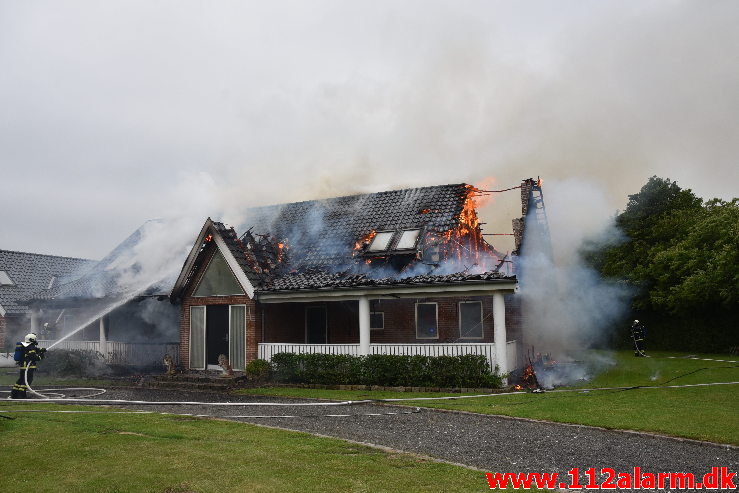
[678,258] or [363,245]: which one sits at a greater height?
[678,258]

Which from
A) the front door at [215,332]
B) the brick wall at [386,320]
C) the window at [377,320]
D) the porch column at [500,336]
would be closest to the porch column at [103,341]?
the front door at [215,332]

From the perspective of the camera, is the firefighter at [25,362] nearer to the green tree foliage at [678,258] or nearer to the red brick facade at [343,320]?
the red brick facade at [343,320]

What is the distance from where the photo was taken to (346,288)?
17.9 meters

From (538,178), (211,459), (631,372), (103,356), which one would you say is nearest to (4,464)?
(211,459)

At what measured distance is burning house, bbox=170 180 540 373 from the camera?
18705 millimetres

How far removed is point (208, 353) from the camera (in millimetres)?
20688

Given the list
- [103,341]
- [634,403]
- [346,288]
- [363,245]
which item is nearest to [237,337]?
[346,288]

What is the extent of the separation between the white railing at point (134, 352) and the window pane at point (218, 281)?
2465mm

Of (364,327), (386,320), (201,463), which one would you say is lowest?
(201,463)

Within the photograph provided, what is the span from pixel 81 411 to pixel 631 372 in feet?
57.1

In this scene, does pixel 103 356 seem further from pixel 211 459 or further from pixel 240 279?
pixel 211 459

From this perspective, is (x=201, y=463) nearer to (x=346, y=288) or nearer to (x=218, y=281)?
(x=346, y=288)

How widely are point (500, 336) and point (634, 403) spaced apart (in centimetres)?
411

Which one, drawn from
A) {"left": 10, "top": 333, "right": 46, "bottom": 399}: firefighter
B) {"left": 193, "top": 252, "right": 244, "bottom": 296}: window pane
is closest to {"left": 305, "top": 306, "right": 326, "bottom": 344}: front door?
{"left": 193, "top": 252, "right": 244, "bottom": 296}: window pane
